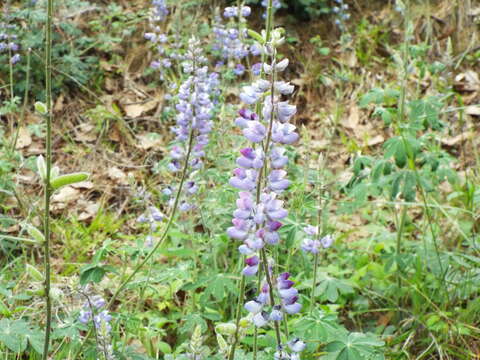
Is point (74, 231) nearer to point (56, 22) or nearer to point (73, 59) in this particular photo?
point (73, 59)

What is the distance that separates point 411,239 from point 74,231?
7.48 ft

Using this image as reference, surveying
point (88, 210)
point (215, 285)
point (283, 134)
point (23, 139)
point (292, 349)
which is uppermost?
point (283, 134)

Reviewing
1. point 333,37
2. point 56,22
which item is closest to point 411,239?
point 333,37

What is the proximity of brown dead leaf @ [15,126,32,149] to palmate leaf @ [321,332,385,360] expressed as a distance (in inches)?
140

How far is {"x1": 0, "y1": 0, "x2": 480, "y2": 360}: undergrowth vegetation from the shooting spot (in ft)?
5.48

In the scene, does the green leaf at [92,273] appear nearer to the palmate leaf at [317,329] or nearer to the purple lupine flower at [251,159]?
the palmate leaf at [317,329]

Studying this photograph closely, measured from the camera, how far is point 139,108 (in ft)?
17.2

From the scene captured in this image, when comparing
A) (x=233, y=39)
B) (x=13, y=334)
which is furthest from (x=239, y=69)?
(x=13, y=334)

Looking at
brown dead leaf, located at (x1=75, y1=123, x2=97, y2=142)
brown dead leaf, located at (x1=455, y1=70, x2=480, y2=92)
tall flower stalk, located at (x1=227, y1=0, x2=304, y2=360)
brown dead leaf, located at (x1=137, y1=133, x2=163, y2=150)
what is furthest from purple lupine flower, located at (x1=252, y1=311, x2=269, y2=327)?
brown dead leaf, located at (x1=455, y1=70, x2=480, y2=92)

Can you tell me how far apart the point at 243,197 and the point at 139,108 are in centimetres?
396

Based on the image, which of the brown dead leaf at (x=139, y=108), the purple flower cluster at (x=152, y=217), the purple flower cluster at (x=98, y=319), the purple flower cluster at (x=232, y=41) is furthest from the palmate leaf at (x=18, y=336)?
the brown dead leaf at (x=139, y=108)

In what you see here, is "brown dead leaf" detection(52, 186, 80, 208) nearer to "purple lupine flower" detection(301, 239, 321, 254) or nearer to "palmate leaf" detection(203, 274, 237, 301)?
"palmate leaf" detection(203, 274, 237, 301)

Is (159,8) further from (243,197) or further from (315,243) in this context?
(243,197)

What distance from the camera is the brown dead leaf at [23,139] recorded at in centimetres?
471
